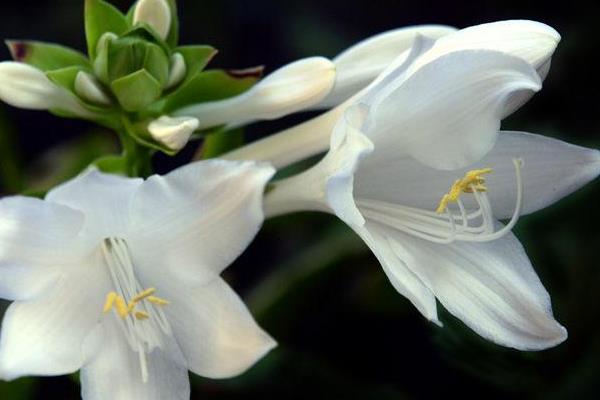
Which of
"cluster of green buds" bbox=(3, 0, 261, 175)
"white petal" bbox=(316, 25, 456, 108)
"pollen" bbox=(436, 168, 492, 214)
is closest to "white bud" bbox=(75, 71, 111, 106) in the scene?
"cluster of green buds" bbox=(3, 0, 261, 175)

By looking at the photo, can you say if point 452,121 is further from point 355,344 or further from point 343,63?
point 355,344

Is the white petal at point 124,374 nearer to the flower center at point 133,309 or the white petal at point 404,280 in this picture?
the flower center at point 133,309

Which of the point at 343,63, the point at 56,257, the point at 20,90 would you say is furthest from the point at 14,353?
the point at 343,63

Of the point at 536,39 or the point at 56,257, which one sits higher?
the point at 536,39

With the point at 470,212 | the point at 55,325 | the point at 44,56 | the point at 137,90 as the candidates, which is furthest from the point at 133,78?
the point at 470,212

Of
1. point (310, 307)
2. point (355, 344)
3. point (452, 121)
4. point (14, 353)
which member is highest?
point (452, 121)

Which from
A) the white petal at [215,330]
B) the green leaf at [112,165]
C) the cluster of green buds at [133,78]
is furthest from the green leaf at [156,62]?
the white petal at [215,330]

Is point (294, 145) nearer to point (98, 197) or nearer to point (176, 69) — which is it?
point (176, 69)
